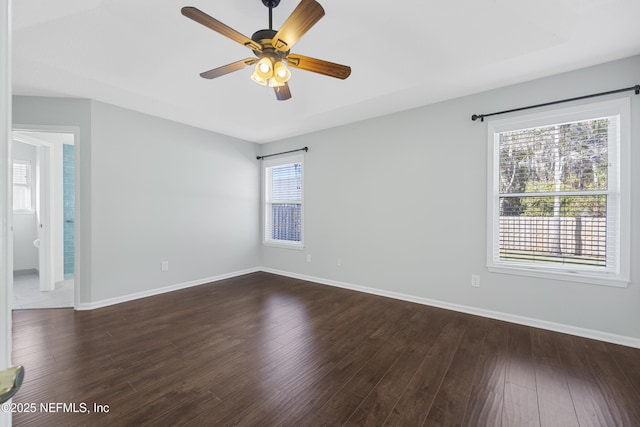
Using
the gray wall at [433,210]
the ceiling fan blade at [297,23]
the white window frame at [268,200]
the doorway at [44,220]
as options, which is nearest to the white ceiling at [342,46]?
the gray wall at [433,210]

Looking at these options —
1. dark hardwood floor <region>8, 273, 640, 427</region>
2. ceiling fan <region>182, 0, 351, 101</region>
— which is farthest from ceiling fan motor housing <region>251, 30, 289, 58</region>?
dark hardwood floor <region>8, 273, 640, 427</region>

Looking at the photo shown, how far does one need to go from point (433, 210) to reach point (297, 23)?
258cm

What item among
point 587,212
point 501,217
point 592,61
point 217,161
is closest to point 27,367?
point 217,161

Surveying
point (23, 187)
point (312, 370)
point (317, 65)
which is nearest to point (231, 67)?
point (317, 65)

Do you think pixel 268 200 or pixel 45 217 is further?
pixel 268 200

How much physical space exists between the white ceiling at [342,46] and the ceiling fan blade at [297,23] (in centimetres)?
52

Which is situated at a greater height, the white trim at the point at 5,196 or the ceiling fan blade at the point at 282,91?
the ceiling fan blade at the point at 282,91

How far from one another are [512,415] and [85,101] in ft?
16.5

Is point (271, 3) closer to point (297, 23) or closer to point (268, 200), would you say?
point (297, 23)

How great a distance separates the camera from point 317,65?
201 centimetres

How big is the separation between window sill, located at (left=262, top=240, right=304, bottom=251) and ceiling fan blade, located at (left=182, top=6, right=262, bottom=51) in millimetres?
3341

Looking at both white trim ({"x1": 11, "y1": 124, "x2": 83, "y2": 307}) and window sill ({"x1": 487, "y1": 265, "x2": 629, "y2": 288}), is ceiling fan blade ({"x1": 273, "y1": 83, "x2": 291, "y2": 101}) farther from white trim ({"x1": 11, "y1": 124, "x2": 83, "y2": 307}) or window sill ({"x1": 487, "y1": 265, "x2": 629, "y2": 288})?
window sill ({"x1": 487, "y1": 265, "x2": 629, "y2": 288})

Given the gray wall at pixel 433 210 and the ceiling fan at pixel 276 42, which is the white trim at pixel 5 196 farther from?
the gray wall at pixel 433 210

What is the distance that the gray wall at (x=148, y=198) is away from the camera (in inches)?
126
